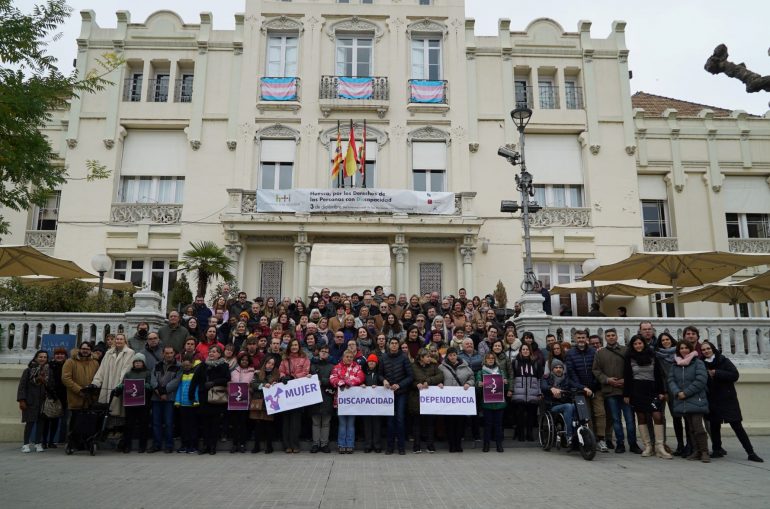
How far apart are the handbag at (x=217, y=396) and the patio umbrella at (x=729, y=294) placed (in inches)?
530

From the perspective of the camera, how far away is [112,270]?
66.1 ft

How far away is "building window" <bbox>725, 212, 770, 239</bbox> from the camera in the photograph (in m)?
22.6

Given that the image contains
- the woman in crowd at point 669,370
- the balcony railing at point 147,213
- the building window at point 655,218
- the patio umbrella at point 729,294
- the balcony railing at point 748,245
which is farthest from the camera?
the building window at point 655,218

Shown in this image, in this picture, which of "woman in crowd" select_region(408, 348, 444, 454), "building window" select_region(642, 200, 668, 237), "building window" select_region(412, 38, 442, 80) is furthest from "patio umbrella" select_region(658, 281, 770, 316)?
"building window" select_region(412, 38, 442, 80)

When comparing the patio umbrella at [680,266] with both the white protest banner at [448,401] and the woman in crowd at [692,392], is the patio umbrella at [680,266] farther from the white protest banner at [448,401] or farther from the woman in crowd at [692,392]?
the white protest banner at [448,401]

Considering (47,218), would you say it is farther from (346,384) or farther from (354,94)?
(346,384)

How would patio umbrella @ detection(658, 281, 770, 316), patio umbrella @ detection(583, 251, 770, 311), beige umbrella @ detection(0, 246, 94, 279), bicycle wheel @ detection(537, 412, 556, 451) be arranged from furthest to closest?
1. patio umbrella @ detection(658, 281, 770, 316)
2. beige umbrella @ detection(0, 246, 94, 279)
3. patio umbrella @ detection(583, 251, 770, 311)
4. bicycle wheel @ detection(537, 412, 556, 451)

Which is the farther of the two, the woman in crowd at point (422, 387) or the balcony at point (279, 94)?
the balcony at point (279, 94)

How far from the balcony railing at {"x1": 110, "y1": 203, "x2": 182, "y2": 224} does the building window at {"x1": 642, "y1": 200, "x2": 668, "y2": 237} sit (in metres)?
17.6

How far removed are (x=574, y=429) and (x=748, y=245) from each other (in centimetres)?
1788

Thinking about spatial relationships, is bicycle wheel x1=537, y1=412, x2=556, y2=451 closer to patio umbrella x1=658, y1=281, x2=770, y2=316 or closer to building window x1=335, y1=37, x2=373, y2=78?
patio umbrella x1=658, y1=281, x2=770, y2=316

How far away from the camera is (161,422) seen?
29.9ft

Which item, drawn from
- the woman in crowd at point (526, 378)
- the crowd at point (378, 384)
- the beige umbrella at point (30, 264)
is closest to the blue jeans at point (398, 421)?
the crowd at point (378, 384)

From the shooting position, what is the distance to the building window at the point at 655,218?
22.5m
